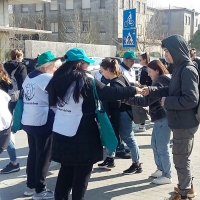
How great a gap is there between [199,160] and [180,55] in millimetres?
2814

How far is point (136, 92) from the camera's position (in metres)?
3.61

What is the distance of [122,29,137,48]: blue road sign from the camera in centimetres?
992

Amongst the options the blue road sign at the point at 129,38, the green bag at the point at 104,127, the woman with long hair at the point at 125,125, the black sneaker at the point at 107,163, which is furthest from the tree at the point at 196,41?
the green bag at the point at 104,127

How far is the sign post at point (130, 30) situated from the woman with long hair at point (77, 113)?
263 inches

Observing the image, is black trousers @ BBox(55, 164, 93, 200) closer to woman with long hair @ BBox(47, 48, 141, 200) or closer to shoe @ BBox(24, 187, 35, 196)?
woman with long hair @ BBox(47, 48, 141, 200)

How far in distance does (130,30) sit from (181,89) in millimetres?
6565

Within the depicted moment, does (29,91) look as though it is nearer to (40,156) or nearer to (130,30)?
(40,156)

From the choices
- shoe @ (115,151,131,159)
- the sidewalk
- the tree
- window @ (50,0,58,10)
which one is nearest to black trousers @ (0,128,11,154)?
the sidewalk

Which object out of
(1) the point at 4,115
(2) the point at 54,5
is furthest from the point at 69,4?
(1) the point at 4,115

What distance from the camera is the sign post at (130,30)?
9.92 metres

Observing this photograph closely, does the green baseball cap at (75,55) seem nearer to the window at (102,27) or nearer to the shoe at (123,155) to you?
the shoe at (123,155)

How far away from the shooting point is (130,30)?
998cm

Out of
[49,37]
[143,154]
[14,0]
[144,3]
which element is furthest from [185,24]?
[143,154]

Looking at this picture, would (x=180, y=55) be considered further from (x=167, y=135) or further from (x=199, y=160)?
(x=199, y=160)
